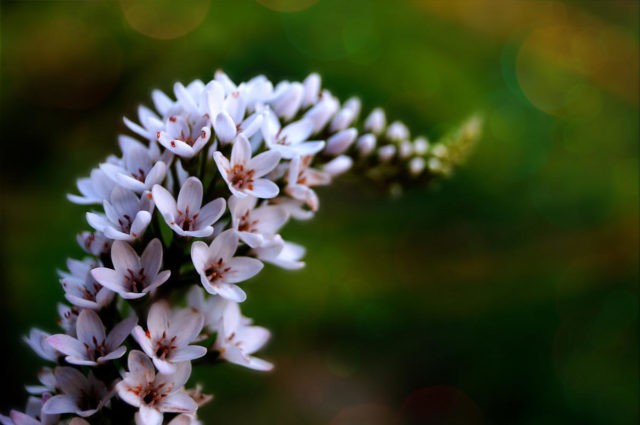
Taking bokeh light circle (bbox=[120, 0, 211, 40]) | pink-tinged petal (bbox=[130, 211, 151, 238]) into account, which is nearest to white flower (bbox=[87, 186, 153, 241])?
pink-tinged petal (bbox=[130, 211, 151, 238])

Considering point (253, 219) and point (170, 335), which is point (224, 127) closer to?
point (253, 219)

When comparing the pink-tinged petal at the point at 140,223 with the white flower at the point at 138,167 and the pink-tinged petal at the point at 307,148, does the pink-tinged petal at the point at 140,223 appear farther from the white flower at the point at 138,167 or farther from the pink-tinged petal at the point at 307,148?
the pink-tinged petal at the point at 307,148

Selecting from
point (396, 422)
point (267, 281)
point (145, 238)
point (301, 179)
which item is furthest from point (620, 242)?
point (145, 238)

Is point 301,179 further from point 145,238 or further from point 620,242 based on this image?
point 620,242

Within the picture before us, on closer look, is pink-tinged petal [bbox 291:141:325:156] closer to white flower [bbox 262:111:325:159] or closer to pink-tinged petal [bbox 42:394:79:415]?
white flower [bbox 262:111:325:159]

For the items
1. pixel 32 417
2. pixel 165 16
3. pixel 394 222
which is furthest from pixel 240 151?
pixel 394 222
